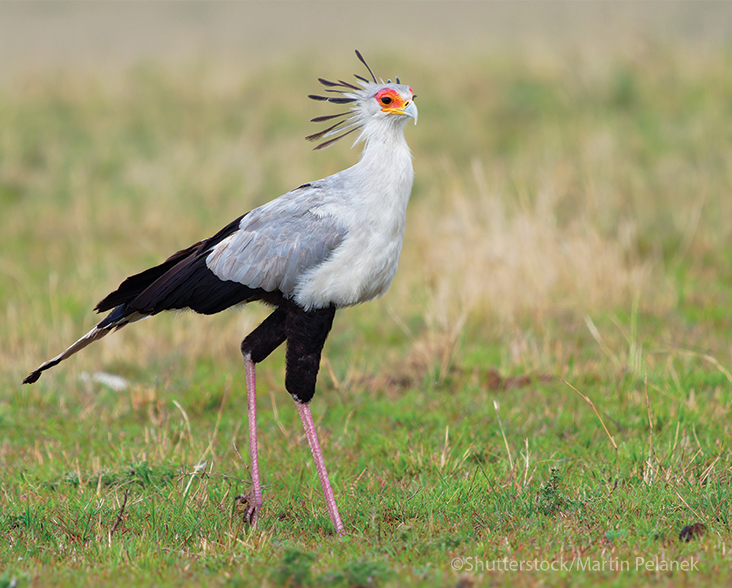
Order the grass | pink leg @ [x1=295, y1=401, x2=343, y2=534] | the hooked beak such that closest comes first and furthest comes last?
the grass, pink leg @ [x1=295, y1=401, x2=343, y2=534], the hooked beak

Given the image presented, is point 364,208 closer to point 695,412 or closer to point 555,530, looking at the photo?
point 555,530

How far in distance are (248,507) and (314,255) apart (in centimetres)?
127

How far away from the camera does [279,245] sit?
390 centimetres

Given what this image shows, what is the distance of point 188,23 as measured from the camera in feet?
112

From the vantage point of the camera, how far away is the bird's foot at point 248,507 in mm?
3822

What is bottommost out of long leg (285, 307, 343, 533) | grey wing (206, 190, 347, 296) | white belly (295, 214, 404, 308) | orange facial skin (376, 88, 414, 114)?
long leg (285, 307, 343, 533)

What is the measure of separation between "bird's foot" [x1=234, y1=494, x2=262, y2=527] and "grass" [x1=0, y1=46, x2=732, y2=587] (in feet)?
0.14

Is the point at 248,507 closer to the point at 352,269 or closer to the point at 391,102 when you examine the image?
the point at 352,269

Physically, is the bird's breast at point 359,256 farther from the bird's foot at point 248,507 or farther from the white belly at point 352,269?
the bird's foot at point 248,507

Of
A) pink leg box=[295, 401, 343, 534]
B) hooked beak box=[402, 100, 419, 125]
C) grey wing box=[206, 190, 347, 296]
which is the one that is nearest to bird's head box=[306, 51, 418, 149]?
hooked beak box=[402, 100, 419, 125]

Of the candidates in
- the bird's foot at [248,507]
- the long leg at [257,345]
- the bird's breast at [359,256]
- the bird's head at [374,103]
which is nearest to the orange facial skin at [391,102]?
the bird's head at [374,103]

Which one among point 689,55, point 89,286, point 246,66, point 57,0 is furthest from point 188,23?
point 89,286

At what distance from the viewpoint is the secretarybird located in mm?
3805

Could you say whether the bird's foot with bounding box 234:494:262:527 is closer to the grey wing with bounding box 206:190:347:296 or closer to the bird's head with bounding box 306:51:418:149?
the grey wing with bounding box 206:190:347:296
